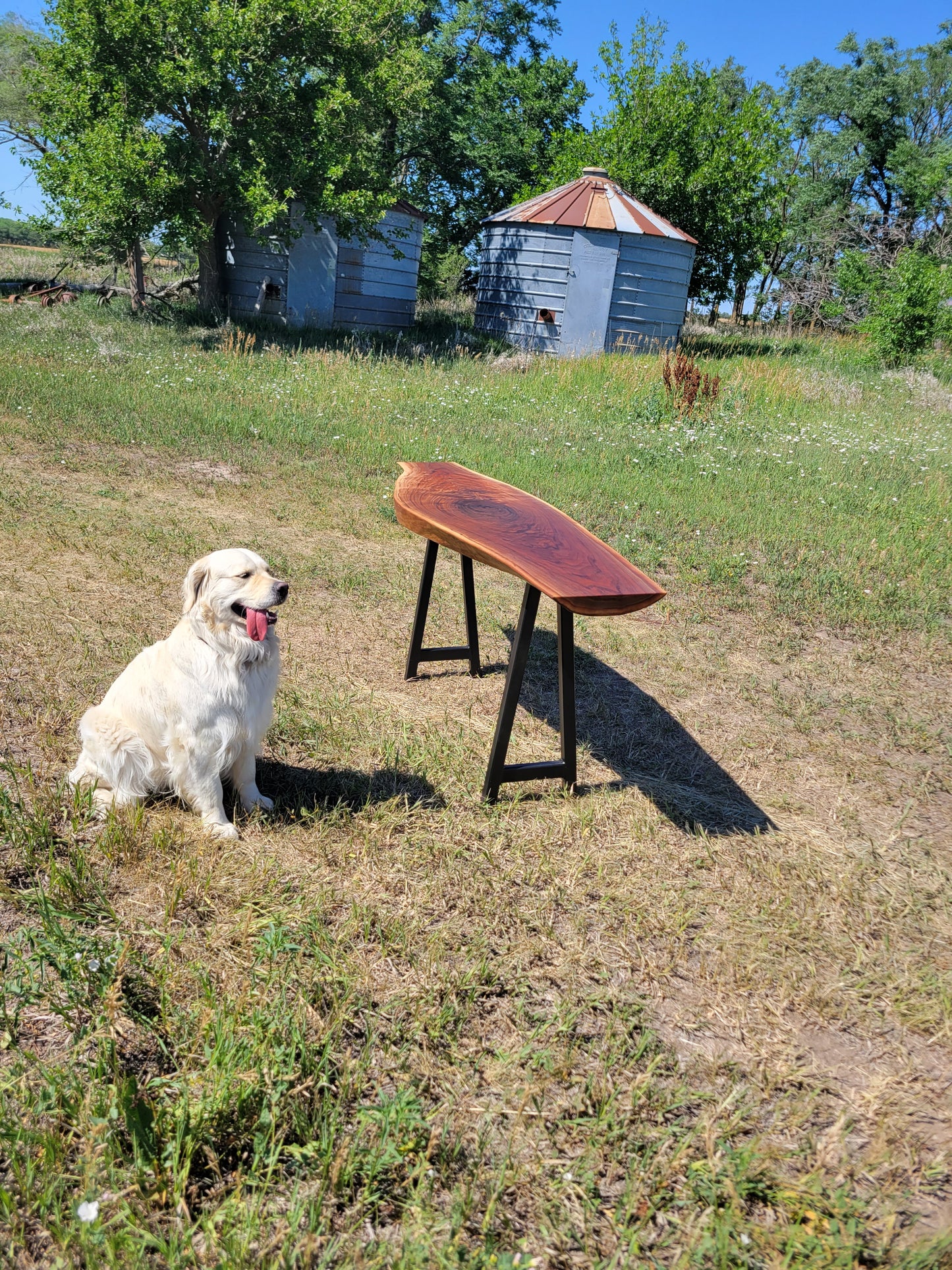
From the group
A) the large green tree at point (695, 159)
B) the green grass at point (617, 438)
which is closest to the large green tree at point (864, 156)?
the large green tree at point (695, 159)

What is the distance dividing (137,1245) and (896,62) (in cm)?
4999

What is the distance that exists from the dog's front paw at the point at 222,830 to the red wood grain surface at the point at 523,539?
1500 mm

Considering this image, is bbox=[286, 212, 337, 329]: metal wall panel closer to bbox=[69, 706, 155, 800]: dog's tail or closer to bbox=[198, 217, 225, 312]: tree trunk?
bbox=[198, 217, 225, 312]: tree trunk

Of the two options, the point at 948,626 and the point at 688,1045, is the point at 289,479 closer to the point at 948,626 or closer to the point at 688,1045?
the point at 948,626

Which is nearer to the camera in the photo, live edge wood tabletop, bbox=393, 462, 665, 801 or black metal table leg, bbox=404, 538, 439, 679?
live edge wood tabletop, bbox=393, 462, 665, 801

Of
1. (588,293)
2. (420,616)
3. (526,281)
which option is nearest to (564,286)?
(588,293)

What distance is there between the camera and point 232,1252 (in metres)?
1.83

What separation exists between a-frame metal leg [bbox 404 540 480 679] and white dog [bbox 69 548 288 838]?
1.83 metres

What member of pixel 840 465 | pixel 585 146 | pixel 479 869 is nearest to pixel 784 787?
pixel 479 869

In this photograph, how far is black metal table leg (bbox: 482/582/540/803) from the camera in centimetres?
379

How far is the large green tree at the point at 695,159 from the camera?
2388 cm

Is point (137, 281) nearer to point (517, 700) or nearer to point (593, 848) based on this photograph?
point (517, 700)

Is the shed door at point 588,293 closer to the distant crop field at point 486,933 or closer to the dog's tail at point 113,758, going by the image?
the distant crop field at point 486,933

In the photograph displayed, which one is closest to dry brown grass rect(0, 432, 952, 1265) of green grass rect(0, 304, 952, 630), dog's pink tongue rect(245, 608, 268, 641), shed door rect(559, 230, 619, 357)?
dog's pink tongue rect(245, 608, 268, 641)
